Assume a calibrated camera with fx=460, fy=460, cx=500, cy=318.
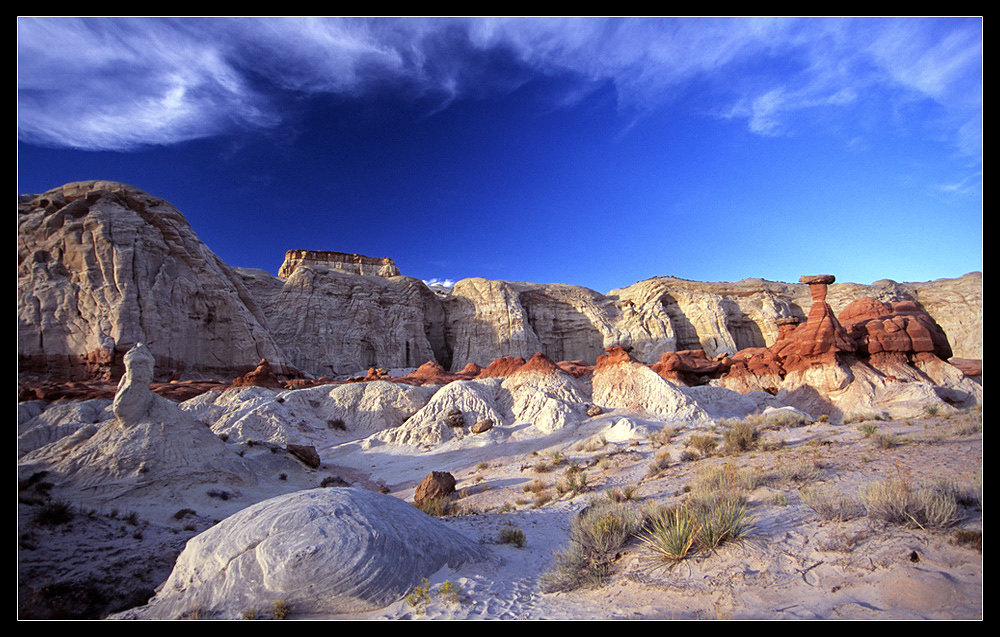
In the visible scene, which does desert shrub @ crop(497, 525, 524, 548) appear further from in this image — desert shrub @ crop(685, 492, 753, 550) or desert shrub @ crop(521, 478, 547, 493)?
desert shrub @ crop(521, 478, 547, 493)

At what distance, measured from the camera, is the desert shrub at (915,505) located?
182 inches

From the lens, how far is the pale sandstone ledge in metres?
67.5

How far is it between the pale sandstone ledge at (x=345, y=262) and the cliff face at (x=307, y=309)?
0.70 feet

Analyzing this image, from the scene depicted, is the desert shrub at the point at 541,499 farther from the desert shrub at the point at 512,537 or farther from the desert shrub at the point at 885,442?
the desert shrub at the point at 885,442

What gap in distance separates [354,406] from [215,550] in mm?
23172

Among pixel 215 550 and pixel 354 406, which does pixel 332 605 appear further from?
pixel 354 406

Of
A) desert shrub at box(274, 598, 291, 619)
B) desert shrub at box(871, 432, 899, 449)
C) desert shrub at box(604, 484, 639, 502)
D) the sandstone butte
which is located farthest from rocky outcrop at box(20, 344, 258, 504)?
desert shrub at box(871, 432, 899, 449)

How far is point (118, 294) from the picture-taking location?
118ft

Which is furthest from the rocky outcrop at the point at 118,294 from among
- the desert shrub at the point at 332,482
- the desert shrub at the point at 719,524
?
the desert shrub at the point at 719,524

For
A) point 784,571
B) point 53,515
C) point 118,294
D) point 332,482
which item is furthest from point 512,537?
point 118,294

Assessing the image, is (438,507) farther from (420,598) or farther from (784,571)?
(784,571)
